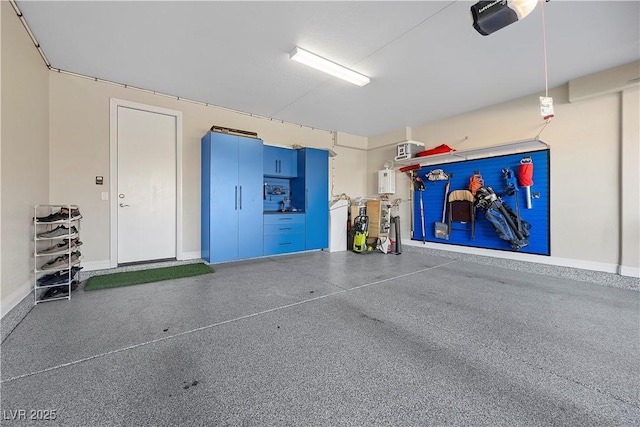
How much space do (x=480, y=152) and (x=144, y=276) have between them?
613 cm

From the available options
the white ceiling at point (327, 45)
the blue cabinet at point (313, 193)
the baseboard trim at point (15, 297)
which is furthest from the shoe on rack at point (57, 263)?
the blue cabinet at point (313, 193)

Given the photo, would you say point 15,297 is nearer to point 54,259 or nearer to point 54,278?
point 54,278

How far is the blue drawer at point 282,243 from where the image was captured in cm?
500

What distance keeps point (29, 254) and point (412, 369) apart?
3845 millimetres

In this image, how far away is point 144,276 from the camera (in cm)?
357

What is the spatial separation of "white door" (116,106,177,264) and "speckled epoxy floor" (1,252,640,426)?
123cm

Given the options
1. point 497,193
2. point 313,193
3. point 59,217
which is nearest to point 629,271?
point 497,193

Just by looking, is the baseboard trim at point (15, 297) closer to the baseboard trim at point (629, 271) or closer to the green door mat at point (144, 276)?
the green door mat at point (144, 276)

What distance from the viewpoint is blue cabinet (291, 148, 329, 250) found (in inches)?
219

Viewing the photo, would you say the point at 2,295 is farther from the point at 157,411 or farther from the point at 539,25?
the point at 539,25

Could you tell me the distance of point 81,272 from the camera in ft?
11.7

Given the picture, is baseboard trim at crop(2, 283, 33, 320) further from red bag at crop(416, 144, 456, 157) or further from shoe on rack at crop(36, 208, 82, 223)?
red bag at crop(416, 144, 456, 157)

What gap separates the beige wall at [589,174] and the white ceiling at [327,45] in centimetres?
48

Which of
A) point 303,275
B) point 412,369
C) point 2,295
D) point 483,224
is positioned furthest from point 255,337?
point 483,224
